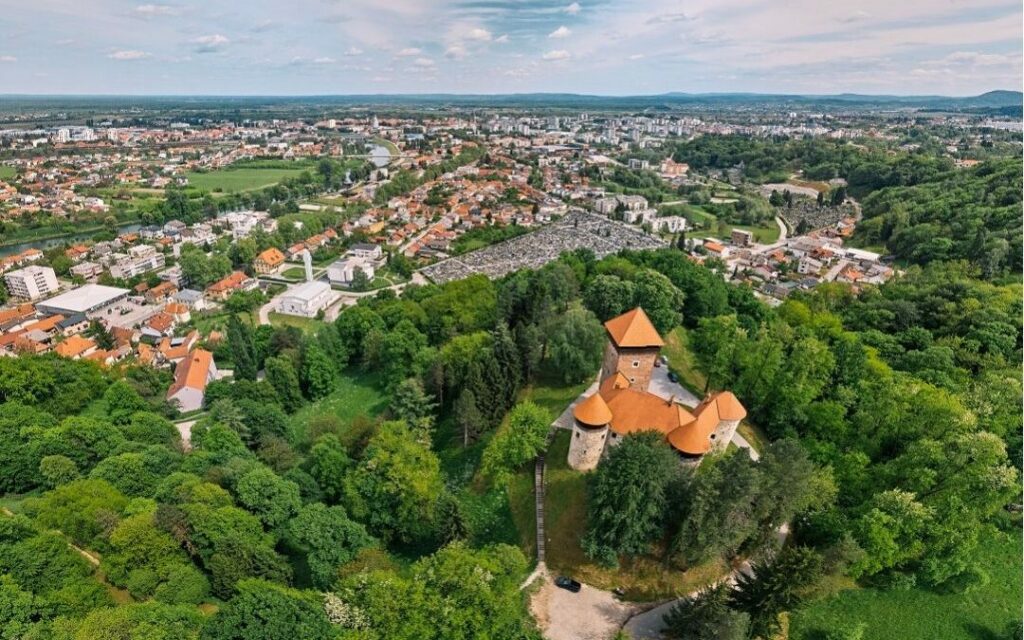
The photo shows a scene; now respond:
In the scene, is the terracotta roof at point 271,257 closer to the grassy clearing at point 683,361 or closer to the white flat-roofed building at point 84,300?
the white flat-roofed building at point 84,300

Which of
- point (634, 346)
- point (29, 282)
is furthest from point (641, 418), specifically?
point (29, 282)

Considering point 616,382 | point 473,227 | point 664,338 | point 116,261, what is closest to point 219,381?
point 616,382

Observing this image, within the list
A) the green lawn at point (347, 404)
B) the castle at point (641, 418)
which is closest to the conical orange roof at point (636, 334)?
the castle at point (641, 418)

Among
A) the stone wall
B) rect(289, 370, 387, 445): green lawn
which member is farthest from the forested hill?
rect(289, 370, 387, 445): green lawn

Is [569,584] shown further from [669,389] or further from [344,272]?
[344,272]

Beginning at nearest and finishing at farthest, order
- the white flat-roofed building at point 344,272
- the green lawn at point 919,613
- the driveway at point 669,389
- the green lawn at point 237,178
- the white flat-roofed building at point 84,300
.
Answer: the green lawn at point 919,613 → the driveway at point 669,389 → the white flat-roofed building at point 84,300 → the white flat-roofed building at point 344,272 → the green lawn at point 237,178

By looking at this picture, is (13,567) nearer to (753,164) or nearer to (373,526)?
(373,526)

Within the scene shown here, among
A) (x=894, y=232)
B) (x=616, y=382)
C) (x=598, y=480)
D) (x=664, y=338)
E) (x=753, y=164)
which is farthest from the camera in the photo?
(x=753, y=164)

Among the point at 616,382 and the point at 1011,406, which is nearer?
the point at 1011,406
